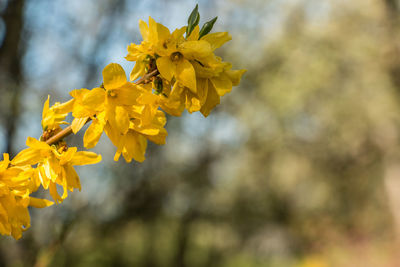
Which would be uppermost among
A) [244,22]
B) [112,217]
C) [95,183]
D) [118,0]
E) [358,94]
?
[358,94]

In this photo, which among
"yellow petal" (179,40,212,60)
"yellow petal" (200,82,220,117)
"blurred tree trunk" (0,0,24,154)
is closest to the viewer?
"yellow petal" (179,40,212,60)

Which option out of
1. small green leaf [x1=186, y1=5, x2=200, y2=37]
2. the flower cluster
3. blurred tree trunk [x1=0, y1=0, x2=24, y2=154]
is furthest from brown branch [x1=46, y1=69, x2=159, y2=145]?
blurred tree trunk [x1=0, y1=0, x2=24, y2=154]

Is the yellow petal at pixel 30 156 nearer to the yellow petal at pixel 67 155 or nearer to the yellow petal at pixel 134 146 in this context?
the yellow petal at pixel 67 155

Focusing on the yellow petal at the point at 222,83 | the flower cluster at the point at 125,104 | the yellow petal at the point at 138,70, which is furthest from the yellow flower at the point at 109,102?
the yellow petal at the point at 222,83

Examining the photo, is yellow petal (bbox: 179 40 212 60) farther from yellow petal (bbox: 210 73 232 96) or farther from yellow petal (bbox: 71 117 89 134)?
yellow petal (bbox: 71 117 89 134)

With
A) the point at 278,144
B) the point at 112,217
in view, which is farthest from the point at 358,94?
the point at 112,217

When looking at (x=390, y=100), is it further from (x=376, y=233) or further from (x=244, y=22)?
(x=376, y=233)
